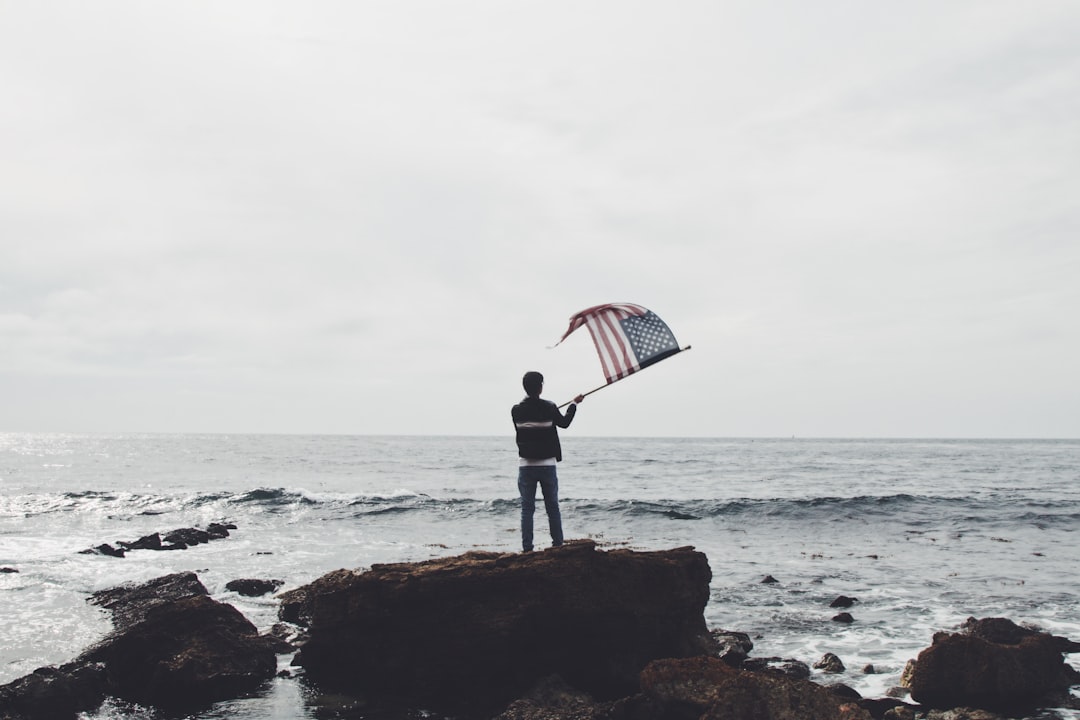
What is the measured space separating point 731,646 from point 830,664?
4.49ft

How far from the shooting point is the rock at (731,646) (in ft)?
33.4

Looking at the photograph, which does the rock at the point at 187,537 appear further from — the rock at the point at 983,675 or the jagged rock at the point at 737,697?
the rock at the point at 983,675

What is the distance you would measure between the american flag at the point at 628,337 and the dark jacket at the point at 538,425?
41.3 inches

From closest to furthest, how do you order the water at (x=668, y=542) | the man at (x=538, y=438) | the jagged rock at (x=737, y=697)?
the jagged rock at (x=737, y=697)
the man at (x=538, y=438)
the water at (x=668, y=542)

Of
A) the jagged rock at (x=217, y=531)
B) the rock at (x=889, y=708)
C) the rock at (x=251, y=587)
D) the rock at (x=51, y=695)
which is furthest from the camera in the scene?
the jagged rock at (x=217, y=531)

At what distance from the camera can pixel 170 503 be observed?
1414 inches

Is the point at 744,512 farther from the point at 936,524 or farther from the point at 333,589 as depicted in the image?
the point at 333,589

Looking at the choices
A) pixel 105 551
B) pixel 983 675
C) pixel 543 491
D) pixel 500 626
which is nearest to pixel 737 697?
pixel 500 626

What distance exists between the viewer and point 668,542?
23.2m

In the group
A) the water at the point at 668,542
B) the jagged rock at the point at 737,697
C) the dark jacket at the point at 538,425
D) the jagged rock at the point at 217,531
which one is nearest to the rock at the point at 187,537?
the jagged rock at the point at 217,531

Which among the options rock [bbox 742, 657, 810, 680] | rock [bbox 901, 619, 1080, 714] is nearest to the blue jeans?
rock [bbox 742, 657, 810, 680]

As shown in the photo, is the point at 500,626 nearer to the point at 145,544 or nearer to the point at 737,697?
the point at 737,697

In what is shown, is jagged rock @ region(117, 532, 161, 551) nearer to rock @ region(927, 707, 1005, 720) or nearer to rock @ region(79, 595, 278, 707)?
rock @ region(79, 595, 278, 707)

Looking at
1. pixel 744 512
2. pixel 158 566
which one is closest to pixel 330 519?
pixel 158 566
